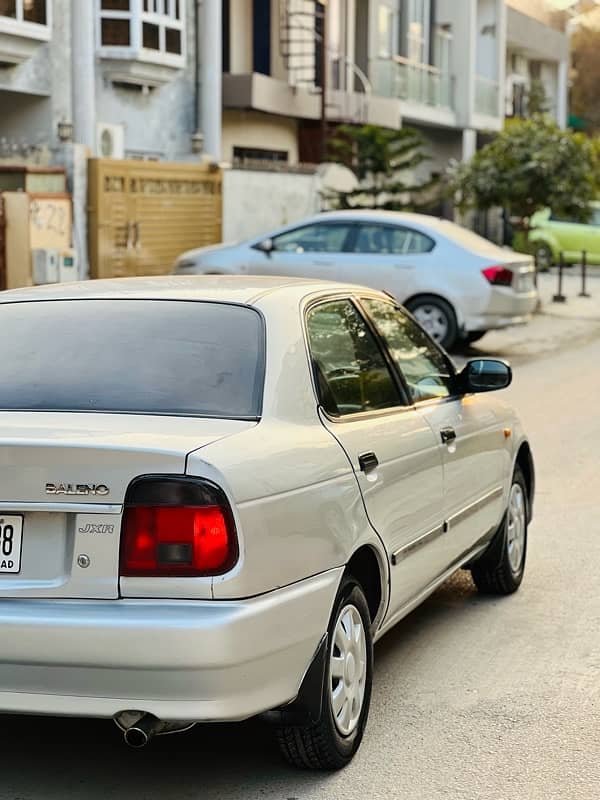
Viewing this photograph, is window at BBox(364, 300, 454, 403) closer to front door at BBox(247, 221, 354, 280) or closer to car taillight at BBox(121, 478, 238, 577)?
car taillight at BBox(121, 478, 238, 577)

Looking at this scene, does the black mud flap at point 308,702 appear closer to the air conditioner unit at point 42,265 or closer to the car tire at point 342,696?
the car tire at point 342,696

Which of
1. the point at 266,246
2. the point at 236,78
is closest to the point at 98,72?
the point at 236,78

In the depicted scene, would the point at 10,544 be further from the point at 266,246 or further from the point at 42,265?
the point at 42,265

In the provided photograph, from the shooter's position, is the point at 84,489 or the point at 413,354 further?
the point at 413,354

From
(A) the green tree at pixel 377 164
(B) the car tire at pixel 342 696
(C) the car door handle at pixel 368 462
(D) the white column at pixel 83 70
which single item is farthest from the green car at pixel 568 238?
(B) the car tire at pixel 342 696

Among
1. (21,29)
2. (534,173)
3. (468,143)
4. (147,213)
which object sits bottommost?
(147,213)

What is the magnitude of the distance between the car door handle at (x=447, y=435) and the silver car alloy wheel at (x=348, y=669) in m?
1.25

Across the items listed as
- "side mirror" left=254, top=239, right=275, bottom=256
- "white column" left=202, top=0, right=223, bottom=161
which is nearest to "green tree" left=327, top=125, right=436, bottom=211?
"white column" left=202, top=0, right=223, bottom=161

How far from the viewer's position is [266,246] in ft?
60.8

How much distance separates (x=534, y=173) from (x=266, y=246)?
29.5 feet

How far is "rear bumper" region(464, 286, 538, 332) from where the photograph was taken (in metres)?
18.2

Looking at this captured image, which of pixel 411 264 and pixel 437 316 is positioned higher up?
pixel 411 264

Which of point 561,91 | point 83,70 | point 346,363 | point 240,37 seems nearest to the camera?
point 346,363

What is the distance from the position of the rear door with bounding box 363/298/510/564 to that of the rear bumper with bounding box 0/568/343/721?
1930mm
